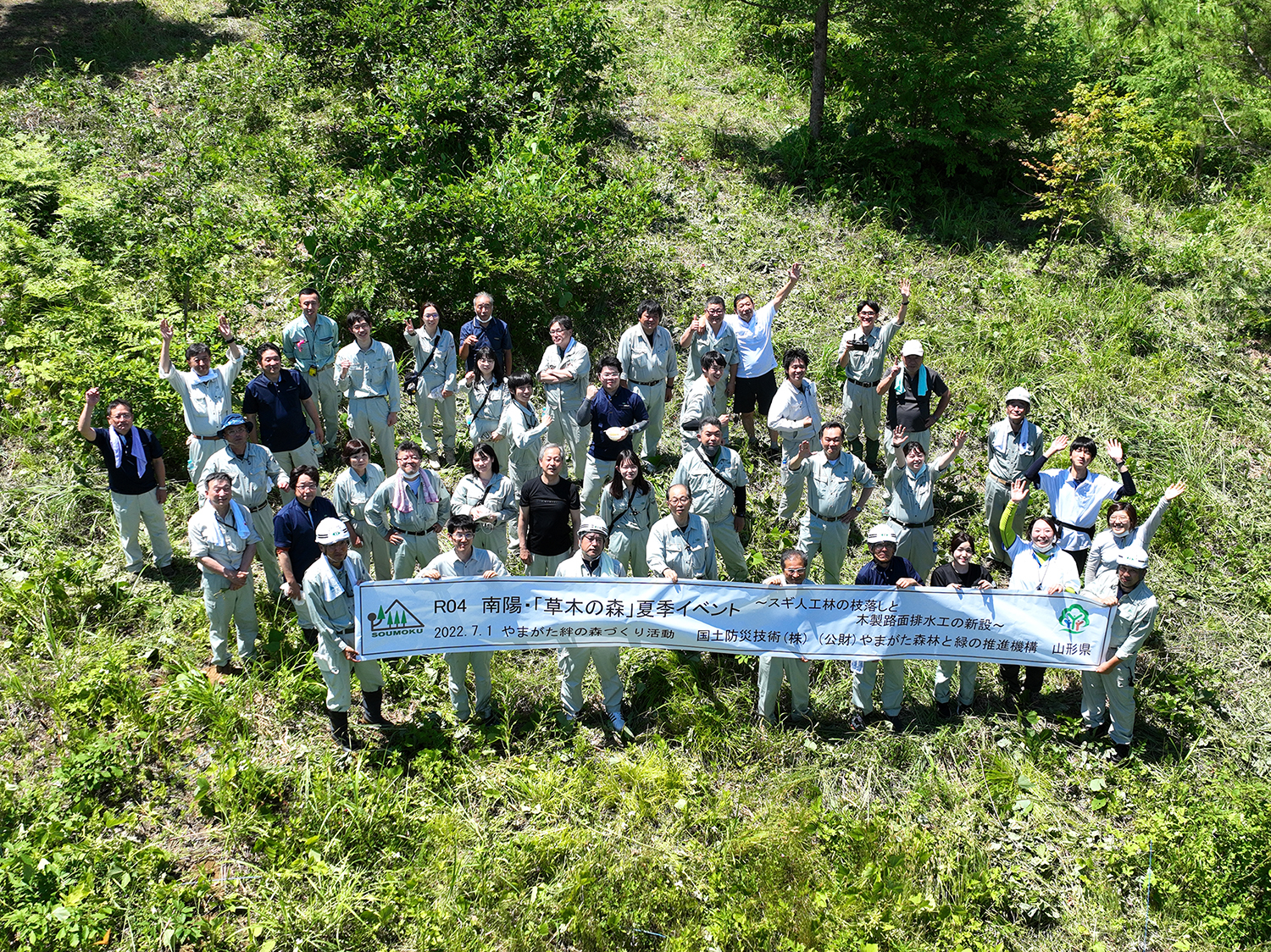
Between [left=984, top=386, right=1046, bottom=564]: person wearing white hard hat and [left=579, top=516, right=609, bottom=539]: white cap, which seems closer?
[left=579, top=516, right=609, bottom=539]: white cap

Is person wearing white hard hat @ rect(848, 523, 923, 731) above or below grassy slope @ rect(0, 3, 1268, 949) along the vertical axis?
above

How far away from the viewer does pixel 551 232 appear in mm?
12406

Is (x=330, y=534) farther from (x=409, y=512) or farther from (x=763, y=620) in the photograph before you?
(x=763, y=620)

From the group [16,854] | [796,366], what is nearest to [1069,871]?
[796,366]

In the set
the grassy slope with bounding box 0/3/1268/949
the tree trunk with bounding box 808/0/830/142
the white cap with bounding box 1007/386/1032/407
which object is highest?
the tree trunk with bounding box 808/0/830/142

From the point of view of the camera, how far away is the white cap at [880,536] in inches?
307

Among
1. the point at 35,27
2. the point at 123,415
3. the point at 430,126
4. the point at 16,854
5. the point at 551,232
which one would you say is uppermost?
the point at 35,27

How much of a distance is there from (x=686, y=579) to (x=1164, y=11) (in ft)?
50.1

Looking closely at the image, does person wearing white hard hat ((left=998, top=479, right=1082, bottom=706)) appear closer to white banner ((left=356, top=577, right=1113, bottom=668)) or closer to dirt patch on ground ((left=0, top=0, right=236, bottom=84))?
white banner ((left=356, top=577, right=1113, bottom=668))

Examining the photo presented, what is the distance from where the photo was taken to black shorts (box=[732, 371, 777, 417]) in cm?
1094

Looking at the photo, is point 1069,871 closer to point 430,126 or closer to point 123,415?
point 123,415

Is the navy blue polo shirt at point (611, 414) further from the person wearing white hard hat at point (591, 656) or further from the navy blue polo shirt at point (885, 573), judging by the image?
the navy blue polo shirt at point (885, 573)

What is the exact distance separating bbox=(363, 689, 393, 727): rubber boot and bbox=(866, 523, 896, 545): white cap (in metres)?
4.20

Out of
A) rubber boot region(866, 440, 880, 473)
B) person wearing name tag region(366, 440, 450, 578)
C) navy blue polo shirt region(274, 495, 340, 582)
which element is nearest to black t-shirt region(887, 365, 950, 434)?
rubber boot region(866, 440, 880, 473)
